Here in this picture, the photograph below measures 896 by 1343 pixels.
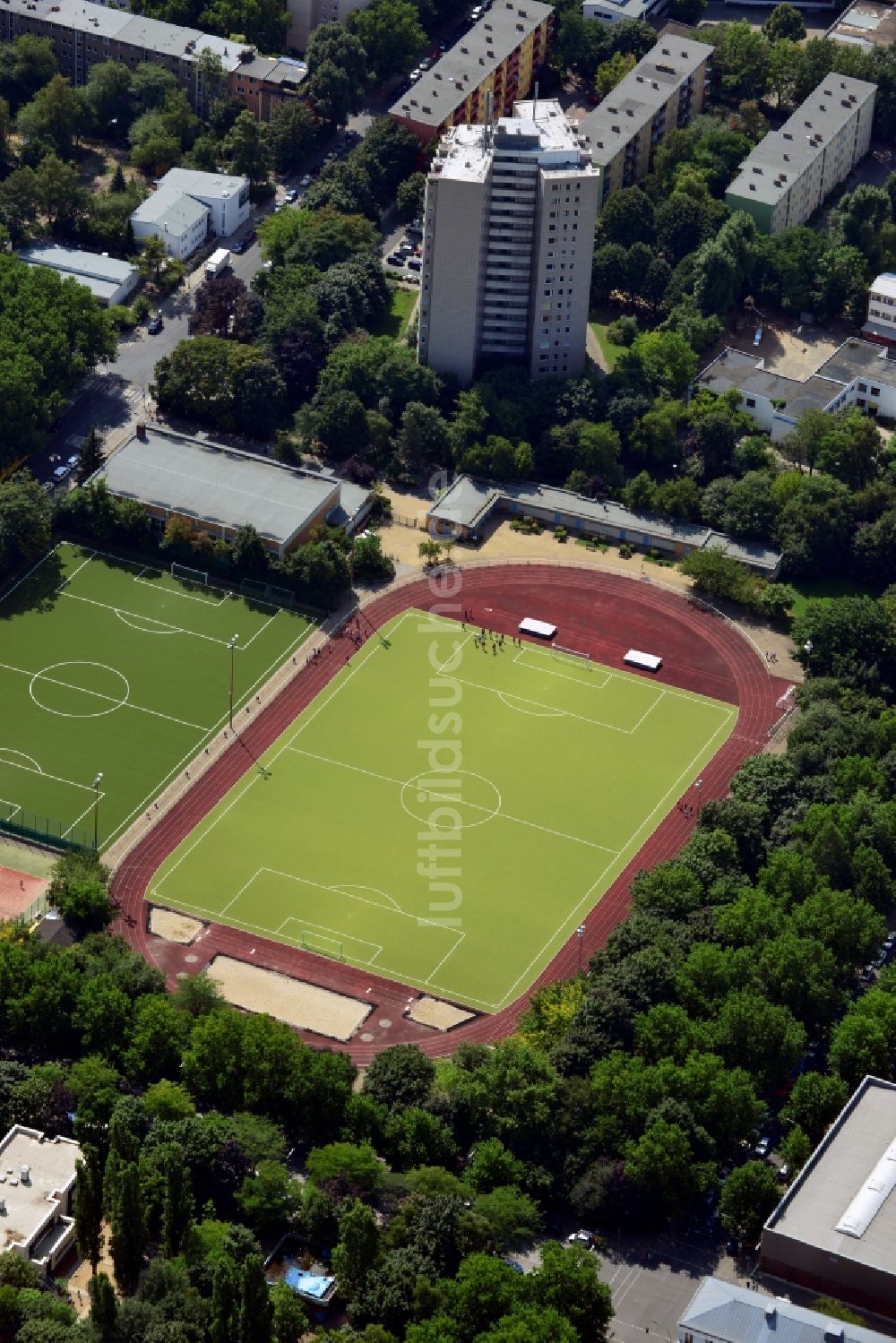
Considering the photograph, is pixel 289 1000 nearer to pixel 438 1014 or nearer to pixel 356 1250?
pixel 438 1014

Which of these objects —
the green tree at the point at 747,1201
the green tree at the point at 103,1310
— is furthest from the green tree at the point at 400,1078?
the green tree at the point at 103,1310

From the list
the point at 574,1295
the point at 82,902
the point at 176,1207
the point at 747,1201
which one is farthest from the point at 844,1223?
the point at 82,902

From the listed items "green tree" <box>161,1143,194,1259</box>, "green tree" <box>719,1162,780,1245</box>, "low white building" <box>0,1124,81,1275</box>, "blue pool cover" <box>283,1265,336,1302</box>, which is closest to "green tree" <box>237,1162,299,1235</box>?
"blue pool cover" <box>283,1265,336,1302</box>

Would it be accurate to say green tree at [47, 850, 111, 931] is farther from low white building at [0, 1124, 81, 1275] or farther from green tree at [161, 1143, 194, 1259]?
green tree at [161, 1143, 194, 1259]

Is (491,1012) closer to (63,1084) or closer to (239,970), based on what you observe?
(239,970)

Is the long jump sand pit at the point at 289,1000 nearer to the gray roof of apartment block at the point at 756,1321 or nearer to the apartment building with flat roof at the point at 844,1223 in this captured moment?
the apartment building with flat roof at the point at 844,1223

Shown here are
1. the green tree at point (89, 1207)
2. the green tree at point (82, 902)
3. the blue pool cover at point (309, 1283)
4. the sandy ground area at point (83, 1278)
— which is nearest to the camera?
the green tree at point (89, 1207)
